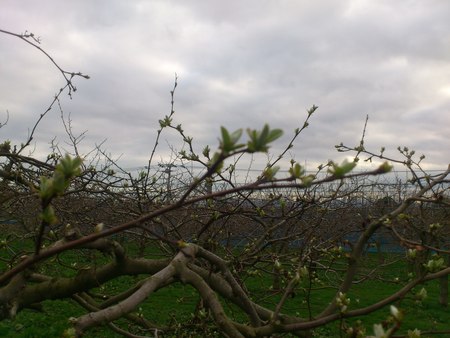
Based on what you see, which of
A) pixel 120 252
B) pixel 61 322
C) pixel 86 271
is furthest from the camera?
pixel 61 322

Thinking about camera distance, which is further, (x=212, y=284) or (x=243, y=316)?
(x=243, y=316)

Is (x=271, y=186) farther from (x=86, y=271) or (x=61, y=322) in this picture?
(x=61, y=322)

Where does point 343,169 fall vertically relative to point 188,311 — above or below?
above

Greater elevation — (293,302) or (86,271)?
(86,271)

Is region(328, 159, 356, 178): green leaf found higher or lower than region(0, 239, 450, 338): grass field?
higher

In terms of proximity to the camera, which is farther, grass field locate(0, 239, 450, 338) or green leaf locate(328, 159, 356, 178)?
grass field locate(0, 239, 450, 338)

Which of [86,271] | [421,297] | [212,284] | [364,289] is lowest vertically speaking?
[364,289]

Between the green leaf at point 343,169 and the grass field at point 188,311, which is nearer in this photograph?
the green leaf at point 343,169

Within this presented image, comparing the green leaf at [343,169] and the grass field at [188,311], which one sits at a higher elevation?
the green leaf at [343,169]

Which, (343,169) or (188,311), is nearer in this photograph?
(343,169)

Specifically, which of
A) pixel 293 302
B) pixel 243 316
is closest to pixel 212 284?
pixel 243 316

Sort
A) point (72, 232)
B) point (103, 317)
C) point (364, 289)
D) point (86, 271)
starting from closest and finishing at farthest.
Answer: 1. point (103, 317)
2. point (72, 232)
3. point (86, 271)
4. point (364, 289)

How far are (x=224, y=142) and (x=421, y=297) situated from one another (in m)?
1.45

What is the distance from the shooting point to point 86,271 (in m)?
2.29
